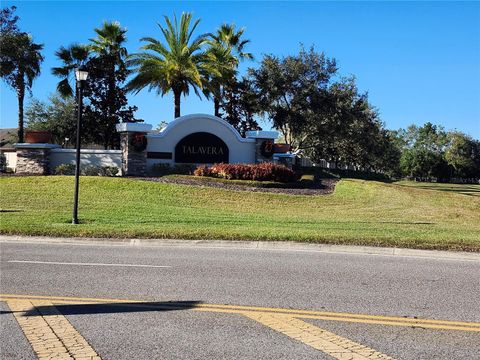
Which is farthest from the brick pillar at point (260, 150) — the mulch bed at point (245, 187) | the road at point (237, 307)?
the road at point (237, 307)

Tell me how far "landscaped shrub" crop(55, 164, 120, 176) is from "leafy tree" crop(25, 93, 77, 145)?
Answer: 2359 cm

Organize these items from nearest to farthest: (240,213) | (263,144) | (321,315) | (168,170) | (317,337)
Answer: (317,337) < (321,315) < (240,213) < (168,170) < (263,144)

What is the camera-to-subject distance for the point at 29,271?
29.7 ft

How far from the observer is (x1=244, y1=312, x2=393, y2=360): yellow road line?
4918 mm

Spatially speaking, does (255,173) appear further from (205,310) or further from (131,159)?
(205,310)


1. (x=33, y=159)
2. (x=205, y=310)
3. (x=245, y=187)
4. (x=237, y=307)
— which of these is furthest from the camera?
(x=33, y=159)

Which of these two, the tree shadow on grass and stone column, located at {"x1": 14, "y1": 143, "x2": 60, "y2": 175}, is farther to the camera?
stone column, located at {"x1": 14, "y1": 143, "x2": 60, "y2": 175}

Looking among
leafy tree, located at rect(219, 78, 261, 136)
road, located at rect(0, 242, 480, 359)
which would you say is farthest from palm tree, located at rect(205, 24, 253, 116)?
road, located at rect(0, 242, 480, 359)

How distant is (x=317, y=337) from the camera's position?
17.9 feet

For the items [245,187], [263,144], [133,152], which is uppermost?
[263,144]

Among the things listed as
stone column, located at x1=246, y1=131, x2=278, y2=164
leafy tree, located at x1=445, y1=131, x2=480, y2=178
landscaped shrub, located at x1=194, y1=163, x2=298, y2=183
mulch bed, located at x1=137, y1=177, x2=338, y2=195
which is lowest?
mulch bed, located at x1=137, y1=177, x2=338, y2=195

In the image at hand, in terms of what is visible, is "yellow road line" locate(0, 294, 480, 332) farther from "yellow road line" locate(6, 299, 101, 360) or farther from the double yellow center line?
"yellow road line" locate(6, 299, 101, 360)

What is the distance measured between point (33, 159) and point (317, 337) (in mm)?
27357

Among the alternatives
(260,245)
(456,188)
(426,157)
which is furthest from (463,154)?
(260,245)
